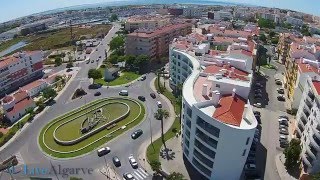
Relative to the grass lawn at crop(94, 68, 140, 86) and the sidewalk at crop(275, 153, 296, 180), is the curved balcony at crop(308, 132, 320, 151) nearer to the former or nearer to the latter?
the sidewalk at crop(275, 153, 296, 180)

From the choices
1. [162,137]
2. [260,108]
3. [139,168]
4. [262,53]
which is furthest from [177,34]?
[139,168]

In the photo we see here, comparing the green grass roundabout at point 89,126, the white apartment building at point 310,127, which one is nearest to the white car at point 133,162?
the green grass roundabout at point 89,126

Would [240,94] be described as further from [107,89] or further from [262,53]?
[262,53]

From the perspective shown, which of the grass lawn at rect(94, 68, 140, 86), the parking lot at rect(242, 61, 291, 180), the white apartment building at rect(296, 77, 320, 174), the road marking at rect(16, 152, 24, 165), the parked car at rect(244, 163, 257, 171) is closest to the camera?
the white apartment building at rect(296, 77, 320, 174)

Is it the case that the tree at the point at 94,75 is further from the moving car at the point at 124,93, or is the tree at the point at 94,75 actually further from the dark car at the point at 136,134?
the dark car at the point at 136,134

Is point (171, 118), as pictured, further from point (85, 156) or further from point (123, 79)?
point (123, 79)

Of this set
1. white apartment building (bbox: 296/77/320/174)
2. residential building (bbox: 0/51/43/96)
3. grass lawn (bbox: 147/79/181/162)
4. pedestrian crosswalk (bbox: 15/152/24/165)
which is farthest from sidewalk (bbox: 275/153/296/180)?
residential building (bbox: 0/51/43/96)
